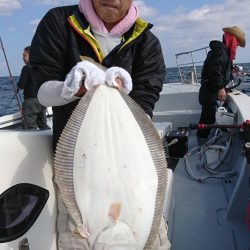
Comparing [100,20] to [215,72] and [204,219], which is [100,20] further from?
[215,72]

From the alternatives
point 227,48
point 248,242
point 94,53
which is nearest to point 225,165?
point 248,242

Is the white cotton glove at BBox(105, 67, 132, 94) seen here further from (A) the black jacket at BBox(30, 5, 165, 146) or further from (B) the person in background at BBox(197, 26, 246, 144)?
(B) the person in background at BBox(197, 26, 246, 144)

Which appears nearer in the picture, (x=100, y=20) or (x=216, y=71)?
(x=100, y=20)

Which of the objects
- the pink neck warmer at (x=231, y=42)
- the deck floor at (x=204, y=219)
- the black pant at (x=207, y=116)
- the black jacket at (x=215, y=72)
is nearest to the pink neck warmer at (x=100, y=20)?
the deck floor at (x=204, y=219)

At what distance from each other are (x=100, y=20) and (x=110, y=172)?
0.73 m

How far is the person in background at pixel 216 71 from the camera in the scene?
15.8 ft

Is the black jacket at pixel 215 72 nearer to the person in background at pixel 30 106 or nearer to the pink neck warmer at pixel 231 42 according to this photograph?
the pink neck warmer at pixel 231 42

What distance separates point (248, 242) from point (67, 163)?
1810mm

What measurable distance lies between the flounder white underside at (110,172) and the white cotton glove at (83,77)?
4 centimetres

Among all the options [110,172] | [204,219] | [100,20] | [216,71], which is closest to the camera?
[110,172]

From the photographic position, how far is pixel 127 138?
1.35 m

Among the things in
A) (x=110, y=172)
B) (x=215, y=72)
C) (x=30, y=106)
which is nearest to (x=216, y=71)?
(x=215, y=72)

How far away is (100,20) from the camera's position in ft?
5.38

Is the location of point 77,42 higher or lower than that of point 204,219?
higher
